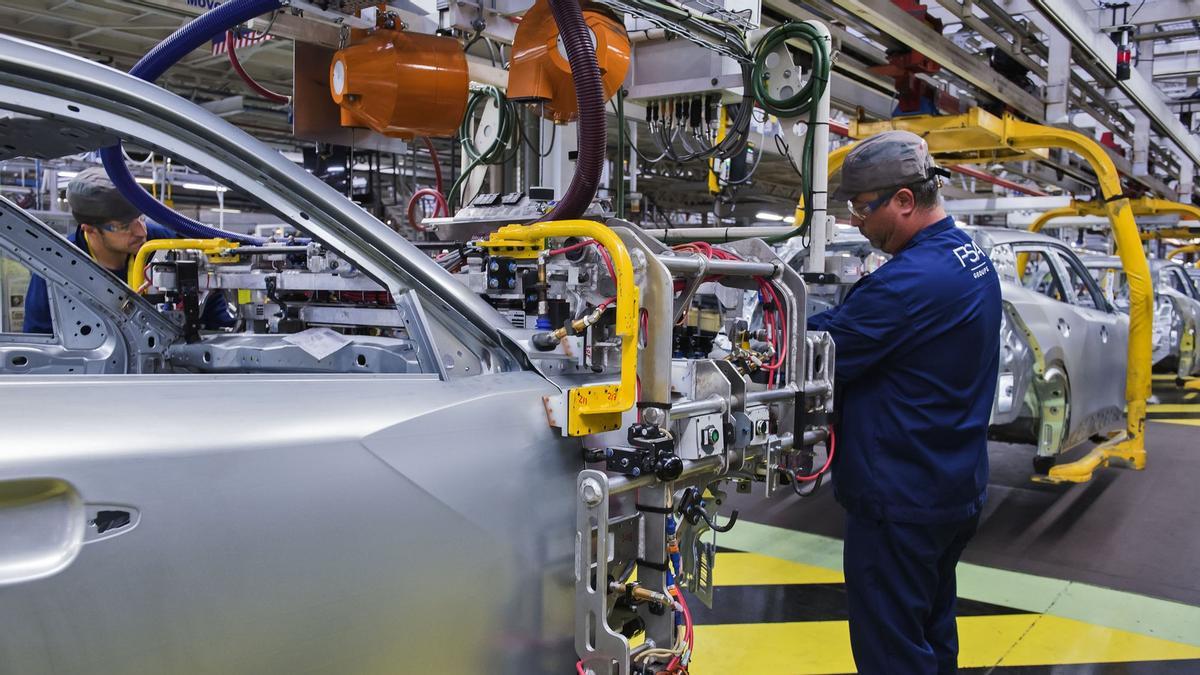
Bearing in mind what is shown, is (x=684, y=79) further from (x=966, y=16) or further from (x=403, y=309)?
(x=403, y=309)

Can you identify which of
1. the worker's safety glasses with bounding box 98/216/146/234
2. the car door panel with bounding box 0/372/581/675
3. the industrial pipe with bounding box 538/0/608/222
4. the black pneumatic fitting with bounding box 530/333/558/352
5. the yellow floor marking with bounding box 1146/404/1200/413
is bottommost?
the yellow floor marking with bounding box 1146/404/1200/413

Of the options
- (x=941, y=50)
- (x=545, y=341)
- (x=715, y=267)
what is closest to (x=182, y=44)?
(x=545, y=341)

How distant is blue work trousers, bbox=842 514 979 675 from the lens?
2424mm

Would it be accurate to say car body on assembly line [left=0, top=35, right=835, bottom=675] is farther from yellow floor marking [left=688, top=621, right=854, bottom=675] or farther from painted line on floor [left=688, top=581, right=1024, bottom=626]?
painted line on floor [left=688, top=581, right=1024, bottom=626]

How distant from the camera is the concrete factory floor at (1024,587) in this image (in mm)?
3383

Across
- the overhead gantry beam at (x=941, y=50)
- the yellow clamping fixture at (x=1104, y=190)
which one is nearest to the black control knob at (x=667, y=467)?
the overhead gantry beam at (x=941, y=50)

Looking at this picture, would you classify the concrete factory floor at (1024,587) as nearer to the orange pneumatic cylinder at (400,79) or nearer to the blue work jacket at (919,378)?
the blue work jacket at (919,378)

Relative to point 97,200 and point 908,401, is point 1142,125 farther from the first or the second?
point 97,200

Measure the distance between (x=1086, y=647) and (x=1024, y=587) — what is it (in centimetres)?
72

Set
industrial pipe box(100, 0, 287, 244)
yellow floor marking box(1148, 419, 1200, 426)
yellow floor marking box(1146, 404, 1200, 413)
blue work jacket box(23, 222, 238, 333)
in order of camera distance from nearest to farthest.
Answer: industrial pipe box(100, 0, 287, 244) → blue work jacket box(23, 222, 238, 333) → yellow floor marking box(1148, 419, 1200, 426) → yellow floor marking box(1146, 404, 1200, 413)

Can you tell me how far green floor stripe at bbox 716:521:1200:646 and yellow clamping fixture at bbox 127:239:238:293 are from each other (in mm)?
2773

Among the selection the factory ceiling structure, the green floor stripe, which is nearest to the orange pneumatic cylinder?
the factory ceiling structure

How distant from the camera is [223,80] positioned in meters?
8.52

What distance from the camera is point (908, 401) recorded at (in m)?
2.47
